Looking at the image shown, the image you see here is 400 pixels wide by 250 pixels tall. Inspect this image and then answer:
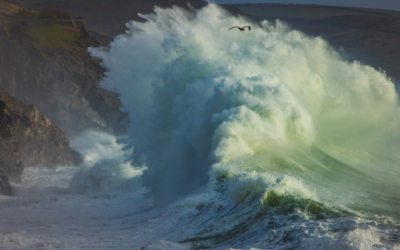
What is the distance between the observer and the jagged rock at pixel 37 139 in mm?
27406

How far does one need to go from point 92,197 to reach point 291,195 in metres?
12.2

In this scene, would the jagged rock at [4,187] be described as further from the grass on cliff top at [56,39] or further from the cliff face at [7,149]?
the grass on cliff top at [56,39]

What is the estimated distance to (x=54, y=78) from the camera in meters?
44.1

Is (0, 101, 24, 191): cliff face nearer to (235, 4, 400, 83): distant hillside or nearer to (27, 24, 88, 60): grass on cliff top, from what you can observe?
(27, 24, 88, 60): grass on cliff top

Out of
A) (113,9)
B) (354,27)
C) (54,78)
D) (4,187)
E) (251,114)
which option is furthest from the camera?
(113,9)

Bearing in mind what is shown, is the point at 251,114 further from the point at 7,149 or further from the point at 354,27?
the point at 354,27

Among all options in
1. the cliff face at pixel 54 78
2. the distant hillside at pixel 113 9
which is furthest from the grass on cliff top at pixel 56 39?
the distant hillside at pixel 113 9

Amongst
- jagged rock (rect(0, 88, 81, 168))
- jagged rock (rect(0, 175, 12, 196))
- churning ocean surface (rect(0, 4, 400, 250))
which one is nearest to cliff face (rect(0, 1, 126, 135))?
jagged rock (rect(0, 88, 81, 168))

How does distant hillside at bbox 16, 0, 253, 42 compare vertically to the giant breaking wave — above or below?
above

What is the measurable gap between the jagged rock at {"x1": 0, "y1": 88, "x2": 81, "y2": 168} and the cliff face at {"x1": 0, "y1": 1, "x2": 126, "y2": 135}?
39.9 ft

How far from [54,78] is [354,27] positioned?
237 feet

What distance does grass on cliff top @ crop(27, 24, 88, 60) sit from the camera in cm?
4609

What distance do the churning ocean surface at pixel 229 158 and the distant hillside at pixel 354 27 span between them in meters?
49.6

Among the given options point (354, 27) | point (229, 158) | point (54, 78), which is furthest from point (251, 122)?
point (354, 27)
